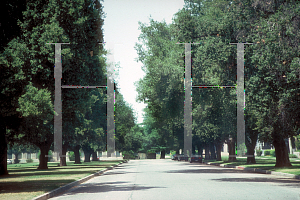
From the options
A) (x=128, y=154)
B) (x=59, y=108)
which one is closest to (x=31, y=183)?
(x=59, y=108)

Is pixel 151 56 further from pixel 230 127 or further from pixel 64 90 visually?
pixel 64 90

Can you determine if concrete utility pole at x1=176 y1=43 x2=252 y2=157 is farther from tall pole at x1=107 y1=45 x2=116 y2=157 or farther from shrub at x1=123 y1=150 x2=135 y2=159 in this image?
shrub at x1=123 y1=150 x2=135 y2=159

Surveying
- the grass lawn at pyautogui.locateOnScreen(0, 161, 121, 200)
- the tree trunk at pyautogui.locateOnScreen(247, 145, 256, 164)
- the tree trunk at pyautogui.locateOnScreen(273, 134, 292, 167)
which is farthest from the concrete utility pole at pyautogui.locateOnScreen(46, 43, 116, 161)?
the tree trunk at pyautogui.locateOnScreen(247, 145, 256, 164)

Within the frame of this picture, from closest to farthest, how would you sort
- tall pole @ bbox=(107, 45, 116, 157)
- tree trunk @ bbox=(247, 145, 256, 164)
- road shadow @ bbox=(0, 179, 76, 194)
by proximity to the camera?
road shadow @ bbox=(0, 179, 76, 194), tree trunk @ bbox=(247, 145, 256, 164), tall pole @ bbox=(107, 45, 116, 157)

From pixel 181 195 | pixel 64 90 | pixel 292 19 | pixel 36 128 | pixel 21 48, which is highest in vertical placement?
pixel 292 19

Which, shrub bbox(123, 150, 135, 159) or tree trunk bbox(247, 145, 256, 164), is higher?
tree trunk bbox(247, 145, 256, 164)

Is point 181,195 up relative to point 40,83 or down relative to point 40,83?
down

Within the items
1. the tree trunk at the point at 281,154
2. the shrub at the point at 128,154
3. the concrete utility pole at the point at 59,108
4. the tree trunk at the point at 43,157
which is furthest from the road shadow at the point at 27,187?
the shrub at the point at 128,154

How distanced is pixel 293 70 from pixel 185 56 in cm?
1167

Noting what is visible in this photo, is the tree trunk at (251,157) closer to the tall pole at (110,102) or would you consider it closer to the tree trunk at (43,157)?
the tall pole at (110,102)

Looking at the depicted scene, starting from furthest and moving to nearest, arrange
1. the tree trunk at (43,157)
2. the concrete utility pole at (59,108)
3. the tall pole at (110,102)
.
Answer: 1. the tall pole at (110,102)
2. the tree trunk at (43,157)
3. the concrete utility pole at (59,108)

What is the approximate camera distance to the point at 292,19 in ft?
69.7

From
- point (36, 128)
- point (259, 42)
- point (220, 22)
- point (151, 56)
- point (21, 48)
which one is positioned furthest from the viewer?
point (151, 56)

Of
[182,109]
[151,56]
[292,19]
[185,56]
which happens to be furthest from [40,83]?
[151,56]
